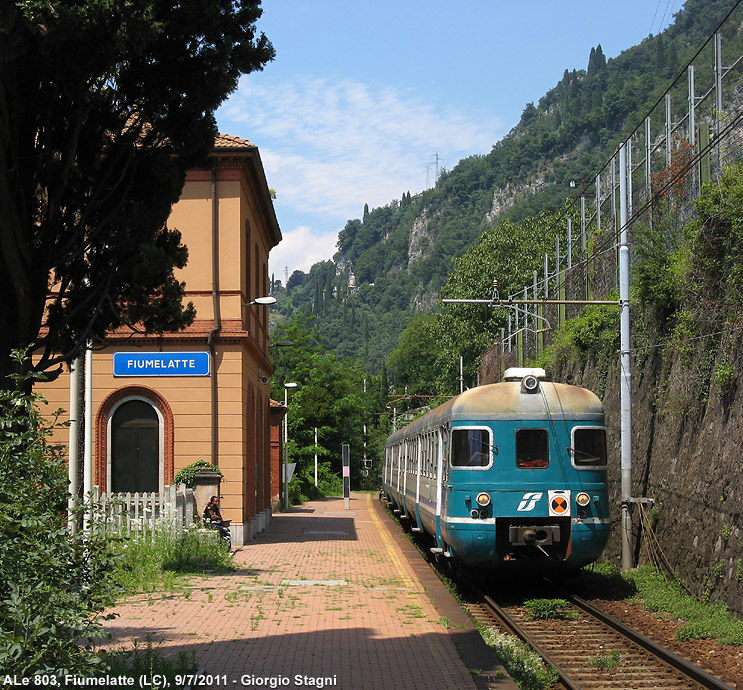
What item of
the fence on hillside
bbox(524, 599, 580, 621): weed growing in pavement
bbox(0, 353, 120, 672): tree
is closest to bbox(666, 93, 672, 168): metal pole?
the fence on hillside

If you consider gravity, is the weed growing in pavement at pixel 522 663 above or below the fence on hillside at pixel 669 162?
below

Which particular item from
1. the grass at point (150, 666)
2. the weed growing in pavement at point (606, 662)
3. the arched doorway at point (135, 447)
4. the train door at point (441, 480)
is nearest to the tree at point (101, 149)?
the grass at point (150, 666)

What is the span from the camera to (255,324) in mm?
26453

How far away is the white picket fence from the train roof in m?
5.57

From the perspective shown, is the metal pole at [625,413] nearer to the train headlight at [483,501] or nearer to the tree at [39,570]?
the train headlight at [483,501]

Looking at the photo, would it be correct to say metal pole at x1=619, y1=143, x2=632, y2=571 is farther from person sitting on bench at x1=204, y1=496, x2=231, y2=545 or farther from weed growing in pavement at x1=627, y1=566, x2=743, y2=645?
person sitting on bench at x1=204, y1=496, x2=231, y2=545

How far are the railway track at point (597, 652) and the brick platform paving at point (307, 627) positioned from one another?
977 millimetres

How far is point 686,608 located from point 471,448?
149 inches

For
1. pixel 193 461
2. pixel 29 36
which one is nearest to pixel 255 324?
pixel 193 461

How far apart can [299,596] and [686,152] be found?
39.3ft

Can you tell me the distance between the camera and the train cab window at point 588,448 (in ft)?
46.3

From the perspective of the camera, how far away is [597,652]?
1023cm

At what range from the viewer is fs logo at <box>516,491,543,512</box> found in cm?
1368

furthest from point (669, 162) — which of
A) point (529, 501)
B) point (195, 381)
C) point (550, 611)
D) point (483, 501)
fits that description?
point (195, 381)
